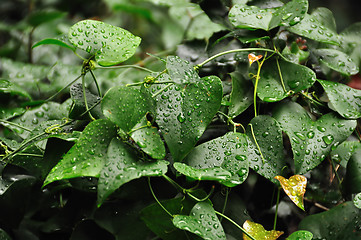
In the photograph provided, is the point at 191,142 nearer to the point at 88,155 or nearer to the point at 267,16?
the point at 88,155

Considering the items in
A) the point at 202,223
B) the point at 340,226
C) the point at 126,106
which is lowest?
the point at 340,226

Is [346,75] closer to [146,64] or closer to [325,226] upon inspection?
[325,226]

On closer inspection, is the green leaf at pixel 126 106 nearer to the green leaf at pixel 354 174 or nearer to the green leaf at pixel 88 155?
the green leaf at pixel 88 155

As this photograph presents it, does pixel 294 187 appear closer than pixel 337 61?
Yes

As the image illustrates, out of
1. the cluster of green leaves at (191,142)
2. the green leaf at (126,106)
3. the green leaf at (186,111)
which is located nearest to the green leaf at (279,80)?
the cluster of green leaves at (191,142)

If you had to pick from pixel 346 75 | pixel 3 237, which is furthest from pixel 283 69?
pixel 3 237

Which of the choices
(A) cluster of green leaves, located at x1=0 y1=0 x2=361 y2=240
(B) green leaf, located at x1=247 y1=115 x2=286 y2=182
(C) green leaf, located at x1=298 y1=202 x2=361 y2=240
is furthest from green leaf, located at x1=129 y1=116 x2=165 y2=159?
(C) green leaf, located at x1=298 y1=202 x2=361 y2=240

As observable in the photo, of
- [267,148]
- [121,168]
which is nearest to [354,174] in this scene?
[267,148]

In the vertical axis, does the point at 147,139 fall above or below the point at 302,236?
above
